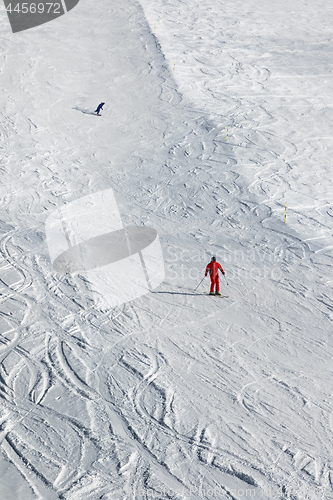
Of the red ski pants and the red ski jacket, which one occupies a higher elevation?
the red ski jacket

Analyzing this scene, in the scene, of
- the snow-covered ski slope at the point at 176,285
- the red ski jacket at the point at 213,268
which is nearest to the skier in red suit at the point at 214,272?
the red ski jacket at the point at 213,268

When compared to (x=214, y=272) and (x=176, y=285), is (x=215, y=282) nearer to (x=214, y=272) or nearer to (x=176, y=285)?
(x=214, y=272)

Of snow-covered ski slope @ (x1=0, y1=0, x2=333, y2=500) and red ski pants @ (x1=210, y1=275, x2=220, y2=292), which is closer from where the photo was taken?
snow-covered ski slope @ (x1=0, y1=0, x2=333, y2=500)

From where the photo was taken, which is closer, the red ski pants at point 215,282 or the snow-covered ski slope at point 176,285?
the snow-covered ski slope at point 176,285

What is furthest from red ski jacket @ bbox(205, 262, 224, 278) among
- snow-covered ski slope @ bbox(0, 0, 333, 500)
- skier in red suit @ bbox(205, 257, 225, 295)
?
snow-covered ski slope @ bbox(0, 0, 333, 500)

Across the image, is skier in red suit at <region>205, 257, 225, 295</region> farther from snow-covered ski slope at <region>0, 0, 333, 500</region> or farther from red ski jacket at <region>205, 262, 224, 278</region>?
snow-covered ski slope at <region>0, 0, 333, 500</region>

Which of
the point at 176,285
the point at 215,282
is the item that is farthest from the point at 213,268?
the point at 176,285

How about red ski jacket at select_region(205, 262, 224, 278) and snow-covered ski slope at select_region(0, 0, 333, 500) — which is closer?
snow-covered ski slope at select_region(0, 0, 333, 500)

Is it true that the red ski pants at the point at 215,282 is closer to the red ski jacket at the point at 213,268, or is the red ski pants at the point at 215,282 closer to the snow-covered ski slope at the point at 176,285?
the red ski jacket at the point at 213,268

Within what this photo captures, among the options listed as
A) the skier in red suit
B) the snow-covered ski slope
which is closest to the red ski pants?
the skier in red suit
